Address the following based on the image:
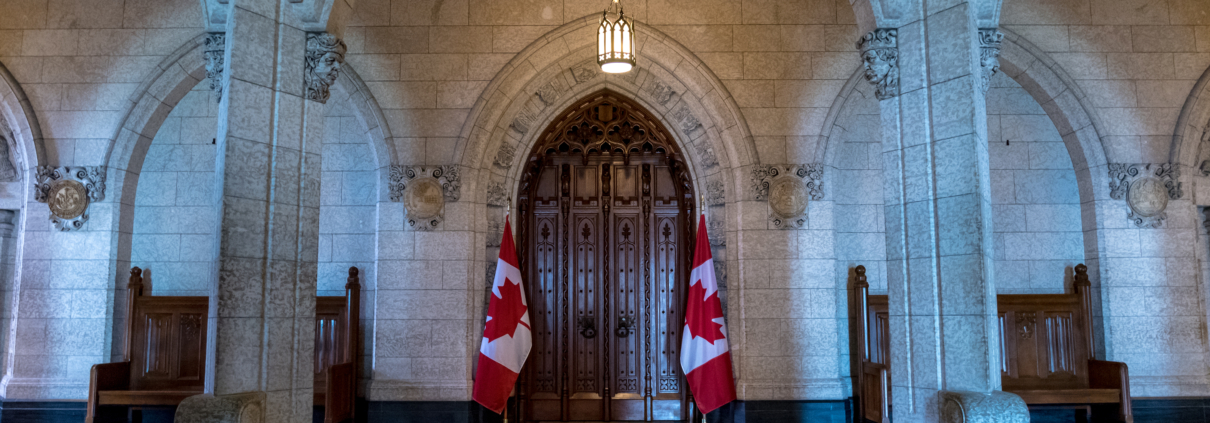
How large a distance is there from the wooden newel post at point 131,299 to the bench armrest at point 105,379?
14cm

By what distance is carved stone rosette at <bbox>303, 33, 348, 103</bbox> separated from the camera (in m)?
4.99

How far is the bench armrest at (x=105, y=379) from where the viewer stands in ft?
23.5

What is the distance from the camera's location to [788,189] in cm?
768

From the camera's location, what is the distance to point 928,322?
4.73 m

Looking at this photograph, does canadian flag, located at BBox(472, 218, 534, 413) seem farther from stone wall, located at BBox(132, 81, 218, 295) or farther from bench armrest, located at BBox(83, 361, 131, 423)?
bench armrest, located at BBox(83, 361, 131, 423)

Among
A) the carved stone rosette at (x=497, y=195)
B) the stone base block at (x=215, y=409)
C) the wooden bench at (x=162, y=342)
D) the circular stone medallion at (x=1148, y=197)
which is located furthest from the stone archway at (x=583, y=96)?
the circular stone medallion at (x=1148, y=197)

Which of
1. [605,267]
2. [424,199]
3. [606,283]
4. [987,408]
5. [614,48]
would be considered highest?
[614,48]

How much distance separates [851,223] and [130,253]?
750 centimetres

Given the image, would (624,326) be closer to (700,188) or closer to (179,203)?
(700,188)

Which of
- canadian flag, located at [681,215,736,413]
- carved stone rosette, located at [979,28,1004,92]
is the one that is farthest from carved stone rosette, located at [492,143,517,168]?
carved stone rosette, located at [979,28,1004,92]

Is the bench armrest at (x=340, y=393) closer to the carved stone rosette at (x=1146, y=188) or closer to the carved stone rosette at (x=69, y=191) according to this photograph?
the carved stone rosette at (x=69, y=191)

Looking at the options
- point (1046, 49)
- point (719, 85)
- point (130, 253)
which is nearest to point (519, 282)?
point (719, 85)

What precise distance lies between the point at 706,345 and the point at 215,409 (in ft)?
14.2

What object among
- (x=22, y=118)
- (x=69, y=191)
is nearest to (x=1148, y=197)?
(x=69, y=191)
